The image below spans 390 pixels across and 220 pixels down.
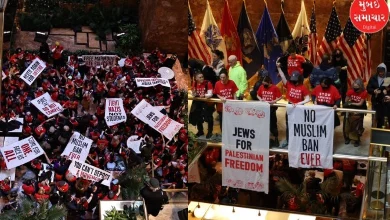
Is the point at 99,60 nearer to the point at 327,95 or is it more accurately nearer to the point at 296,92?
the point at 296,92

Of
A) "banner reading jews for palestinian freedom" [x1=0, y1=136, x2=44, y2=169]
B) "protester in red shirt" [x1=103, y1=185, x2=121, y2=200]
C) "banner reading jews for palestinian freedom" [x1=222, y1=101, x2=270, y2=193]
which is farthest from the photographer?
"banner reading jews for palestinian freedom" [x1=0, y1=136, x2=44, y2=169]

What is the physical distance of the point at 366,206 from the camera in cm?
1362

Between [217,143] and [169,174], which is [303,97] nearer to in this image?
[217,143]

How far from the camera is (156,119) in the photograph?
19.4 metres

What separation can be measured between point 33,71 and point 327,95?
33.0ft

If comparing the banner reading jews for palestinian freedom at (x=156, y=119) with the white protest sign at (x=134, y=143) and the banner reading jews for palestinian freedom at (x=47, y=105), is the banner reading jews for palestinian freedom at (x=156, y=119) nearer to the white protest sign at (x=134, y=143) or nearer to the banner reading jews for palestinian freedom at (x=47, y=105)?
the white protest sign at (x=134, y=143)

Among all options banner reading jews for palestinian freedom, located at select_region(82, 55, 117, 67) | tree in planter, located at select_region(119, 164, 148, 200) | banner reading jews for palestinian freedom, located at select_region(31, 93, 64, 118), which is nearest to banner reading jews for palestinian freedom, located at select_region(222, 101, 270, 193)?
tree in planter, located at select_region(119, 164, 148, 200)

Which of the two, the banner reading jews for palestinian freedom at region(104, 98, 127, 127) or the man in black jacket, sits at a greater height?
the man in black jacket

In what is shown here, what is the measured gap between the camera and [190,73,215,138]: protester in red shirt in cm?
1341

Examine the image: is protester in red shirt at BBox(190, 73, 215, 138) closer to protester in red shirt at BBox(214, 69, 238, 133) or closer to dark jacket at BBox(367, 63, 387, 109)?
protester in red shirt at BBox(214, 69, 238, 133)

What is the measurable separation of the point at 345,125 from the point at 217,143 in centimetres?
233

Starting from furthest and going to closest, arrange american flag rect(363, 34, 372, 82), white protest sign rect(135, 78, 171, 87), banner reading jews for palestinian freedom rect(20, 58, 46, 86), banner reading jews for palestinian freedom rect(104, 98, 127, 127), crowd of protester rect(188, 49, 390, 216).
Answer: banner reading jews for palestinian freedom rect(20, 58, 46, 86) < white protest sign rect(135, 78, 171, 87) < banner reading jews for palestinian freedom rect(104, 98, 127, 127) < american flag rect(363, 34, 372, 82) < crowd of protester rect(188, 49, 390, 216)

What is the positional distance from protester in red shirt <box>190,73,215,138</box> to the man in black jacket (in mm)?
2801

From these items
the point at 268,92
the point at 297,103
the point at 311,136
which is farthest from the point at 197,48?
the point at 311,136
